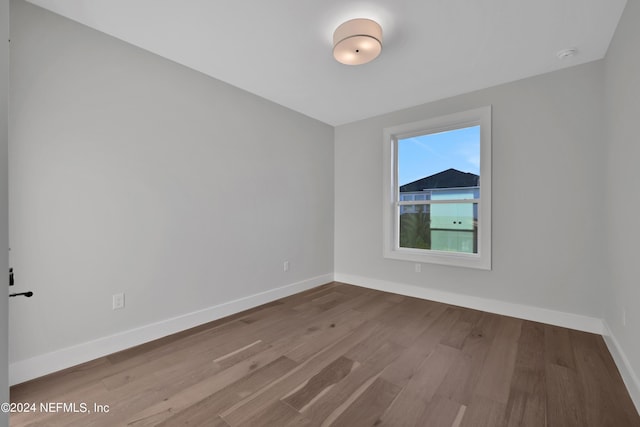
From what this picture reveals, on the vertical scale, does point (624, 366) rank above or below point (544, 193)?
below

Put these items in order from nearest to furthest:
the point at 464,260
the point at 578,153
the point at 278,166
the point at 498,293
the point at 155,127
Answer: the point at 155,127 → the point at 578,153 → the point at 498,293 → the point at 464,260 → the point at 278,166

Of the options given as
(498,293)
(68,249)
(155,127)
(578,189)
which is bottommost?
(498,293)

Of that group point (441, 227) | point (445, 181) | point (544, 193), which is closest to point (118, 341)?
point (441, 227)

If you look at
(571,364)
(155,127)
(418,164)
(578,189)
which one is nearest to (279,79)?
(155,127)

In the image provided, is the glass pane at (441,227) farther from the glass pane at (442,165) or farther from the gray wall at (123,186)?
the gray wall at (123,186)

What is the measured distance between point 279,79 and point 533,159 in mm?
2812

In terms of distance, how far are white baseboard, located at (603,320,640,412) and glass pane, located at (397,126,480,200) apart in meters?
1.67

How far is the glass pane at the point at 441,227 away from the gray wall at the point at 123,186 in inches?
73.7

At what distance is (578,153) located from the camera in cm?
260

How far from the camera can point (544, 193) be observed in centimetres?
278

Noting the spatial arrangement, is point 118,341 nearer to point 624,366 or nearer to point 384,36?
point 384,36

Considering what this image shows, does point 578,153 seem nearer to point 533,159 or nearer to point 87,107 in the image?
point 533,159

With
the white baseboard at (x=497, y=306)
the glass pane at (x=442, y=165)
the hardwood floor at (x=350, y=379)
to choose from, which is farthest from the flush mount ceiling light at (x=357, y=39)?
the white baseboard at (x=497, y=306)

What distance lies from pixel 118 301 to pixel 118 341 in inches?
12.7
